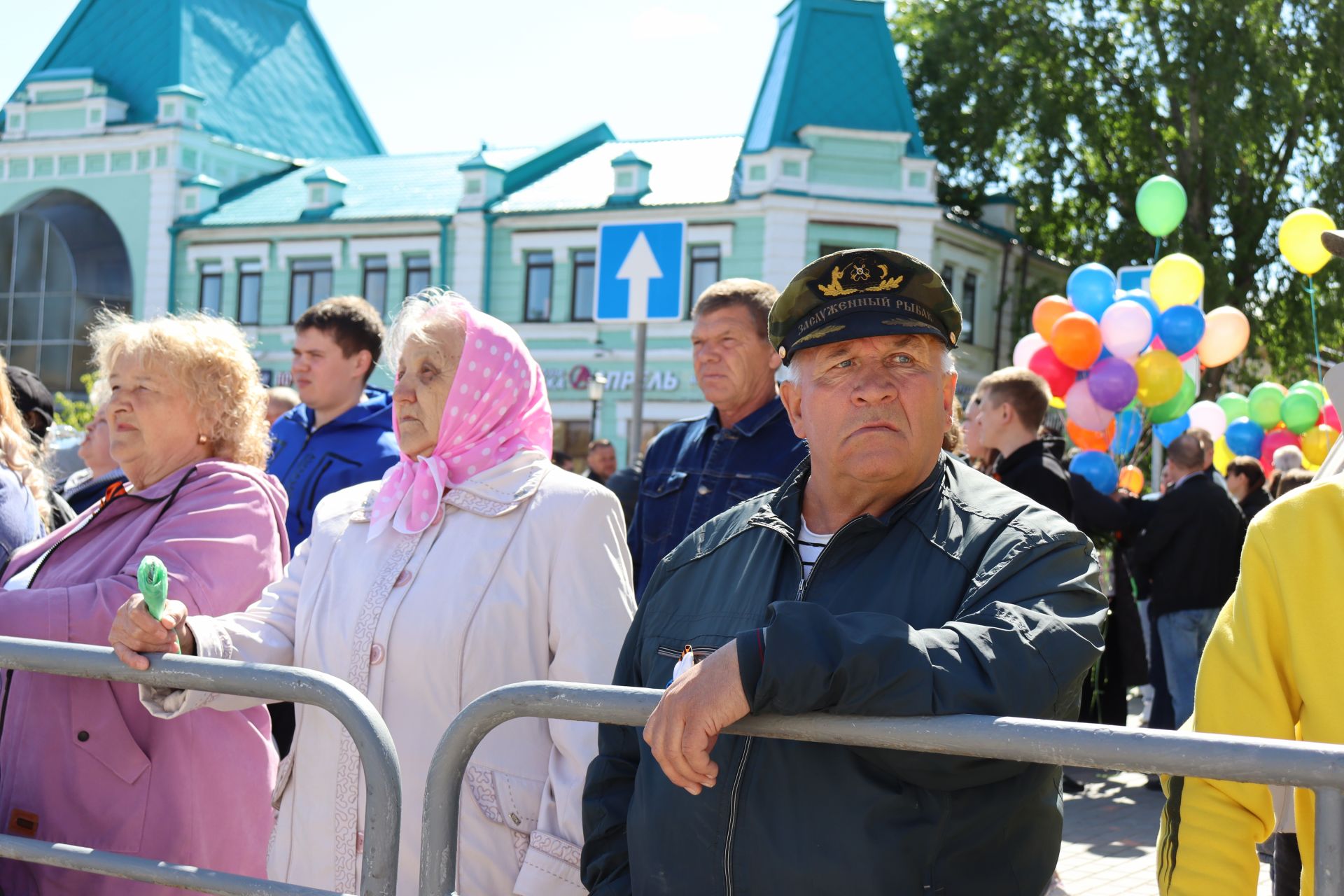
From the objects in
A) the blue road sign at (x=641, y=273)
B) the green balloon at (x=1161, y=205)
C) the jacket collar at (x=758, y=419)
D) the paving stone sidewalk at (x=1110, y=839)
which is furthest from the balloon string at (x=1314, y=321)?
the blue road sign at (x=641, y=273)

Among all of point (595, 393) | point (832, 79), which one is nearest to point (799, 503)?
point (595, 393)

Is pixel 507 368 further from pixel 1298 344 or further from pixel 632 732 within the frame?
pixel 1298 344

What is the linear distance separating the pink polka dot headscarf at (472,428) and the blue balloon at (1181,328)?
7.96 meters

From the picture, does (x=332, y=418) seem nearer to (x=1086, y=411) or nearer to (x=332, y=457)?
(x=332, y=457)

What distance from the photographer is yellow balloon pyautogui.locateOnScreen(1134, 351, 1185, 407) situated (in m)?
10.0

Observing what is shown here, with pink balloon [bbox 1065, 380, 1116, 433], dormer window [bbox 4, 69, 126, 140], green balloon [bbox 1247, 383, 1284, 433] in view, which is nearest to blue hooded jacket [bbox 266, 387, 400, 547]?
pink balloon [bbox 1065, 380, 1116, 433]

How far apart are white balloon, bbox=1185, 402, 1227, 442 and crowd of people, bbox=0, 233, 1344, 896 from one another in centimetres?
919

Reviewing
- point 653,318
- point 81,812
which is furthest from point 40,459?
point 653,318

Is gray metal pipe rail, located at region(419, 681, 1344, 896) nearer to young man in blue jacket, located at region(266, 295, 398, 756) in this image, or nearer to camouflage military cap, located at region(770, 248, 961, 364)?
camouflage military cap, located at region(770, 248, 961, 364)

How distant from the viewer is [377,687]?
3035 mm

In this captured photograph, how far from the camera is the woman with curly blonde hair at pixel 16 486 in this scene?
3633mm

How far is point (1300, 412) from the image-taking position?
12656 millimetres

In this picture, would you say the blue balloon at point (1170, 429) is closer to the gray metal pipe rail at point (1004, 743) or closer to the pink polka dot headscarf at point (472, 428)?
the pink polka dot headscarf at point (472, 428)

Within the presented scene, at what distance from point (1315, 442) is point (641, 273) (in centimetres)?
817
